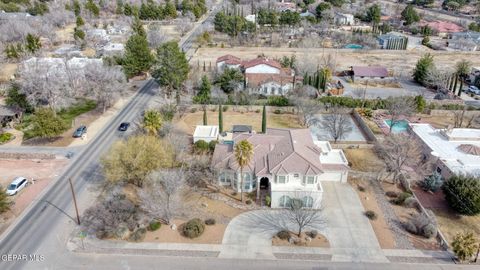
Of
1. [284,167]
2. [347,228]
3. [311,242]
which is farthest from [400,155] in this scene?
[311,242]

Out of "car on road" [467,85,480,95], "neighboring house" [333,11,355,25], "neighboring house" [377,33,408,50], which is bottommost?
"car on road" [467,85,480,95]

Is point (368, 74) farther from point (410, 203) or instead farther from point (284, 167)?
point (284, 167)

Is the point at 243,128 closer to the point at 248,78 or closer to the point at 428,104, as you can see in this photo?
the point at 248,78

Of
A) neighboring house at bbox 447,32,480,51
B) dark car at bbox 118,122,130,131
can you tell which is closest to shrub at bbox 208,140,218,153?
dark car at bbox 118,122,130,131

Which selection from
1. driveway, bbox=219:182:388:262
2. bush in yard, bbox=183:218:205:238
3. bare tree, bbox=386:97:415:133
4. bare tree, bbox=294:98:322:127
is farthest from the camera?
bare tree, bbox=294:98:322:127

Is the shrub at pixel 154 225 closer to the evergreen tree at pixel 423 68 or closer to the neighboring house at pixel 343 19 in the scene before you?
the evergreen tree at pixel 423 68

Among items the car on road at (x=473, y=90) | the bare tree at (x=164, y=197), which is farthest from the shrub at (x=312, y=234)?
the car on road at (x=473, y=90)

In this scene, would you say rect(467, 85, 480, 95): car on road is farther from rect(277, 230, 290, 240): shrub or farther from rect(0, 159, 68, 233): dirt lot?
rect(0, 159, 68, 233): dirt lot
